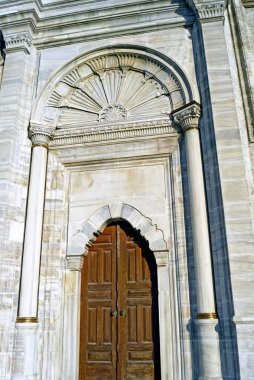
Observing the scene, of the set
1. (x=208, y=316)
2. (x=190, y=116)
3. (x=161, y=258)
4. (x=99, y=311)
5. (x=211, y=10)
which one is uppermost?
(x=211, y=10)

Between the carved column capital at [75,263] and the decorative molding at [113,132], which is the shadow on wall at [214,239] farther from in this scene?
the carved column capital at [75,263]

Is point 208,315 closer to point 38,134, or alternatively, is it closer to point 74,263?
point 74,263

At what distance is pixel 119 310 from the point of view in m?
5.98

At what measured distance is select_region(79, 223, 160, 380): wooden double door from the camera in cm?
573

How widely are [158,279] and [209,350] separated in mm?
1265

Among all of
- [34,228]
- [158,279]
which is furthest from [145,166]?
[34,228]

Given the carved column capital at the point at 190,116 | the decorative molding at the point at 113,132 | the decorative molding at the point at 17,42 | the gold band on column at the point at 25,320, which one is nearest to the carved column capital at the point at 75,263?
the gold band on column at the point at 25,320

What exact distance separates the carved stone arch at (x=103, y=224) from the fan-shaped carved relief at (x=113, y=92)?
5.58 feet

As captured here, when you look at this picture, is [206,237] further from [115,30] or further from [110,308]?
[115,30]

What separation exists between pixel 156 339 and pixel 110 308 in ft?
2.87

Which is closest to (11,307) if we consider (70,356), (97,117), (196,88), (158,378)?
(70,356)

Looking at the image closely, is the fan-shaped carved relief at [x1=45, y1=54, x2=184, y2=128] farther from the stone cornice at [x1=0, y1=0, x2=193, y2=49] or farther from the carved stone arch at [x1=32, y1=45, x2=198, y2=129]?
the stone cornice at [x1=0, y1=0, x2=193, y2=49]

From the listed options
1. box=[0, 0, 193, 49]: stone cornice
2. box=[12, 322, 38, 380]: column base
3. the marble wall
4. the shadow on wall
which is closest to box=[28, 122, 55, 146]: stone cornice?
the marble wall

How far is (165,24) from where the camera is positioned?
7.03 m
